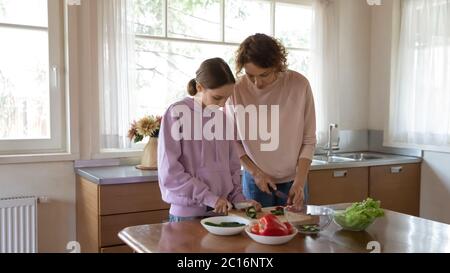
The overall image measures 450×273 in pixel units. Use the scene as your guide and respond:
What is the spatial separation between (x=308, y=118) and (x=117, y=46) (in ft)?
5.03

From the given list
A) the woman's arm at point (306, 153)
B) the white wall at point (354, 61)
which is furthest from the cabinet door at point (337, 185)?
the woman's arm at point (306, 153)

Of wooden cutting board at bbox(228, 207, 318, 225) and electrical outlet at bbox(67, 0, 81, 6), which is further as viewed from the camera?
electrical outlet at bbox(67, 0, 81, 6)

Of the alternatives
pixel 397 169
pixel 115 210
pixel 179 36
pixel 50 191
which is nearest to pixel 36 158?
pixel 50 191

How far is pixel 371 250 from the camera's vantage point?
4.60 feet

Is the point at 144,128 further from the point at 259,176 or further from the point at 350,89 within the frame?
the point at 350,89

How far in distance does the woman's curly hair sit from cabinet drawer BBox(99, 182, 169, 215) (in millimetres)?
1119

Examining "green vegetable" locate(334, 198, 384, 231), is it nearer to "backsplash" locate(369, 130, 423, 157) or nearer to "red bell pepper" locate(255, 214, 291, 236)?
"red bell pepper" locate(255, 214, 291, 236)

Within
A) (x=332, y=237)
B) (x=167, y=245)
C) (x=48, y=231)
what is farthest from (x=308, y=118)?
(x=48, y=231)

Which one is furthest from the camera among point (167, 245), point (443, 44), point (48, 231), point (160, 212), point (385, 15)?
point (385, 15)

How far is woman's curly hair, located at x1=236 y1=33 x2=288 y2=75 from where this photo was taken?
194 centimetres

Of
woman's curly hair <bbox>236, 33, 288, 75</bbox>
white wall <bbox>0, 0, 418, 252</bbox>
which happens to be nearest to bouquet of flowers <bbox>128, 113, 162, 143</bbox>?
white wall <bbox>0, 0, 418, 252</bbox>

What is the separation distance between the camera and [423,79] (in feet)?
12.1

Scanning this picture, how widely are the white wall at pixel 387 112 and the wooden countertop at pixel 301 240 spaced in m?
2.20

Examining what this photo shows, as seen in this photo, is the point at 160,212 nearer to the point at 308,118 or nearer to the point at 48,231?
the point at 48,231
